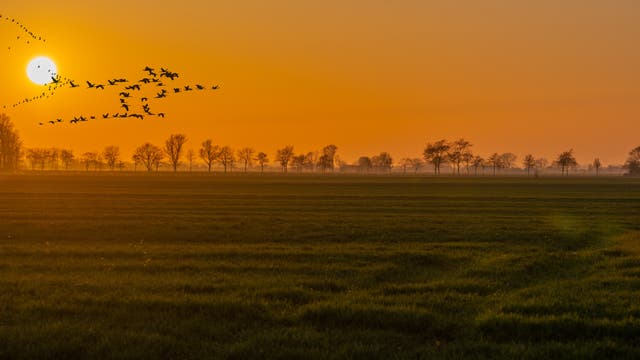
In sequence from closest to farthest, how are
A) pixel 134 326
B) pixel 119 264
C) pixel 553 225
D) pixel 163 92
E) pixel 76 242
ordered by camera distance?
pixel 163 92
pixel 134 326
pixel 119 264
pixel 76 242
pixel 553 225

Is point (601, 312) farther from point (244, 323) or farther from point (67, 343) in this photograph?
point (67, 343)

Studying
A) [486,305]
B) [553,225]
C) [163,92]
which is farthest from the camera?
[553,225]

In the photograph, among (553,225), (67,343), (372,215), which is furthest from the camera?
(372,215)

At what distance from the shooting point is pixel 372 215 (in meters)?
46.0

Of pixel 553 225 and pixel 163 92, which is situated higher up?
pixel 163 92

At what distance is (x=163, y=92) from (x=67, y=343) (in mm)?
6341

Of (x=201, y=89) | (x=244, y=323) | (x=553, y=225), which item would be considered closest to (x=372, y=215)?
(x=553, y=225)

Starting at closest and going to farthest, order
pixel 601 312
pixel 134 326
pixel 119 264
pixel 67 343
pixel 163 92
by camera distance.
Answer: pixel 163 92
pixel 67 343
pixel 134 326
pixel 601 312
pixel 119 264

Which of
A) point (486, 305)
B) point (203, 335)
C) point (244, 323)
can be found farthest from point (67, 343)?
point (486, 305)

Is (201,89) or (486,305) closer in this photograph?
(201,89)

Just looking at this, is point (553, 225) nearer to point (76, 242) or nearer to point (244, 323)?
point (76, 242)

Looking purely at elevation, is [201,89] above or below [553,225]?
above

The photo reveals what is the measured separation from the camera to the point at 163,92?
8211 mm

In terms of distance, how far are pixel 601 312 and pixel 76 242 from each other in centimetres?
2252
